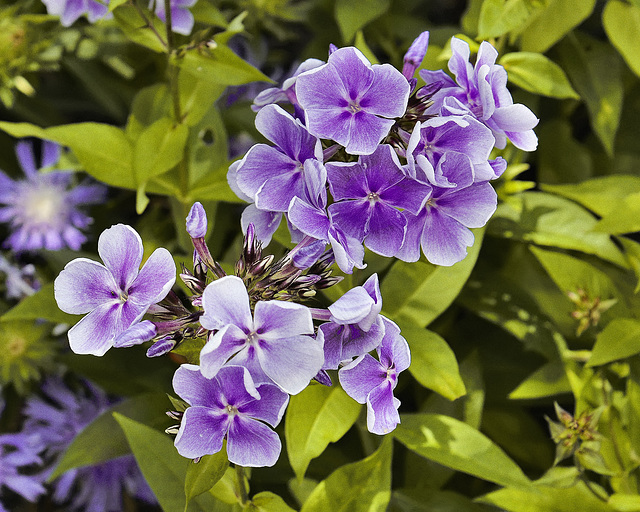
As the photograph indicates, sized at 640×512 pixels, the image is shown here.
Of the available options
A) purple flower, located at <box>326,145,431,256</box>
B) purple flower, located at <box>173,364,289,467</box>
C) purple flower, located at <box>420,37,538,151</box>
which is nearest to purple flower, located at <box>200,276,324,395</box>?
purple flower, located at <box>173,364,289,467</box>

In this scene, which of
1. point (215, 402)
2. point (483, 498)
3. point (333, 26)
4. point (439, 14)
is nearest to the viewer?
point (215, 402)

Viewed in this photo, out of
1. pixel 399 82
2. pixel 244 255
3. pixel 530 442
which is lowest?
pixel 530 442

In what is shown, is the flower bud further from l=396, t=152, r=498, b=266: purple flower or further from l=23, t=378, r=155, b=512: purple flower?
l=23, t=378, r=155, b=512: purple flower

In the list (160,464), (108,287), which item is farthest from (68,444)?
(108,287)

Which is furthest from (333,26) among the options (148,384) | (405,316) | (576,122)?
(148,384)

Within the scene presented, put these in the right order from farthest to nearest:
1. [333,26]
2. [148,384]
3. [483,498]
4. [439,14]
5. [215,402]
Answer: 1. [439,14]
2. [333,26]
3. [148,384]
4. [483,498]
5. [215,402]

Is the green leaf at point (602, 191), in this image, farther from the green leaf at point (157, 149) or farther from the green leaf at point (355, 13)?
the green leaf at point (157, 149)

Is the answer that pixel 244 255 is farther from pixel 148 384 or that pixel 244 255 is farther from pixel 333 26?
pixel 333 26
